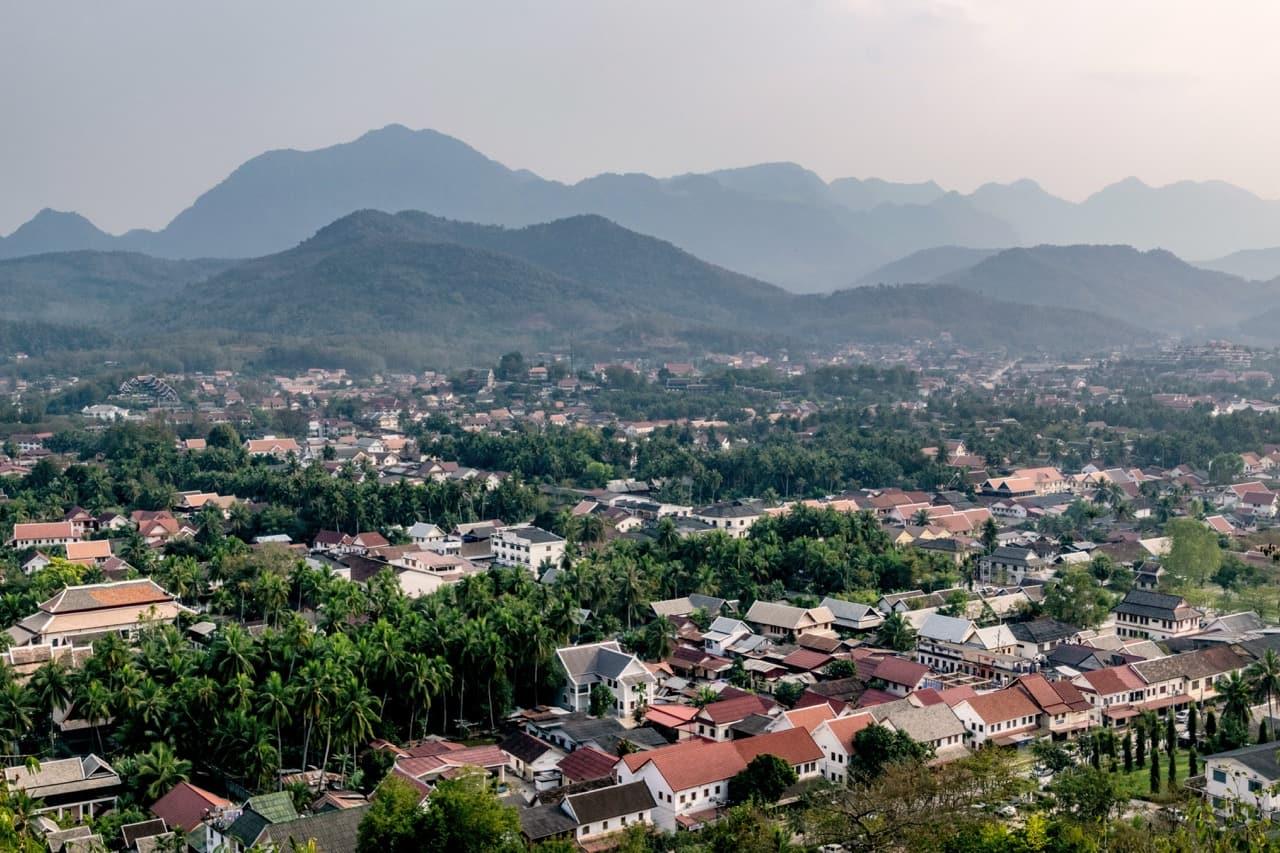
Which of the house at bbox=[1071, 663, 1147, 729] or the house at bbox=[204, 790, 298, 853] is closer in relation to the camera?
the house at bbox=[204, 790, 298, 853]

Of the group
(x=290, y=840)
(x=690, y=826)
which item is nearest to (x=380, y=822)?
(x=290, y=840)

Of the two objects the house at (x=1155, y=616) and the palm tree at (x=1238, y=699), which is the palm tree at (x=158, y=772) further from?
the house at (x=1155, y=616)

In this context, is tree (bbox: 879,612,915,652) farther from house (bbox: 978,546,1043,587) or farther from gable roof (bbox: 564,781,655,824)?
gable roof (bbox: 564,781,655,824)

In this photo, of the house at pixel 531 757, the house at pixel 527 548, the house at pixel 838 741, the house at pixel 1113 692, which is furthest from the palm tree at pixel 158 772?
the house at pixel 527 548

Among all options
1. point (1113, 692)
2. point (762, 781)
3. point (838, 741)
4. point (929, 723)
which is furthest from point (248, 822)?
point (1113, 692)

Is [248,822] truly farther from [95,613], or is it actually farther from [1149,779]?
[1149,779]

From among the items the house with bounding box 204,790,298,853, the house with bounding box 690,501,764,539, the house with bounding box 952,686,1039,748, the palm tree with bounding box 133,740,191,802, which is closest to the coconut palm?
the palm tree with bounding box 133,740,191,802
